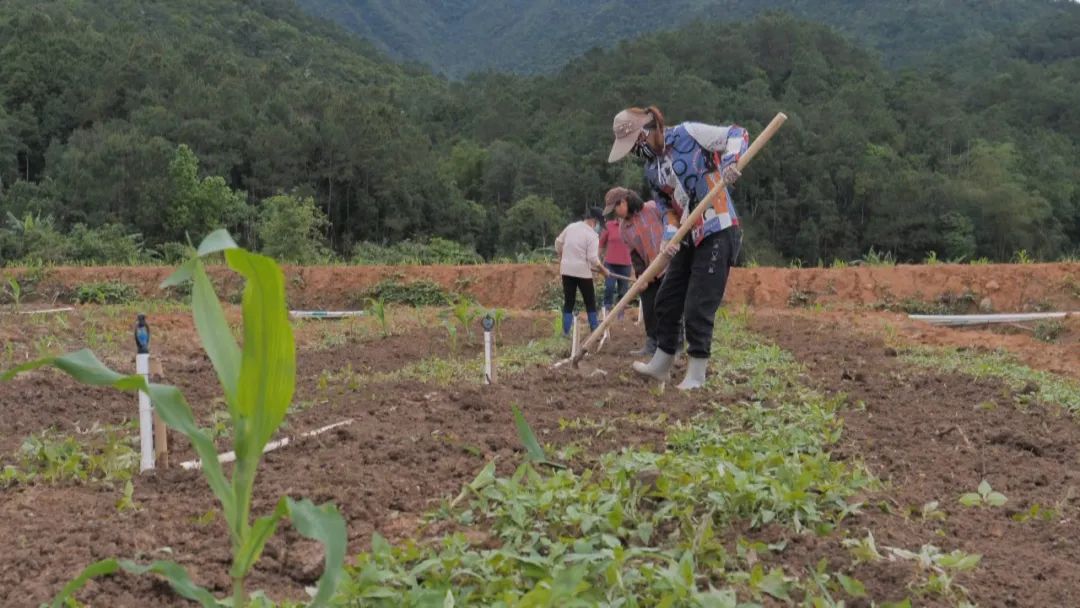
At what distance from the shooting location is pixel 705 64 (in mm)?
50219

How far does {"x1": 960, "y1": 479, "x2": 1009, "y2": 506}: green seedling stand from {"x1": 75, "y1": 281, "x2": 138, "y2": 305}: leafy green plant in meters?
14.3

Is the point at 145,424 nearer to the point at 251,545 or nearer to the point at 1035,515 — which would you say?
the point at 251,545

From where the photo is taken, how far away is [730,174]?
16.9 feet

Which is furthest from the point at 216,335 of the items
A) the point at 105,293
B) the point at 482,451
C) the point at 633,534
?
the point at 105,293

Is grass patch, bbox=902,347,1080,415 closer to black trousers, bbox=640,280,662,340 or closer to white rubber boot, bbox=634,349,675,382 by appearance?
black trousers, bbox=640,280,662,340

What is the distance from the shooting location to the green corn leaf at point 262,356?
67.9 inches

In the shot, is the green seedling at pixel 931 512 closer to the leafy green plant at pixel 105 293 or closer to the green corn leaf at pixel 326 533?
the green corn leaf at pixel 326 533

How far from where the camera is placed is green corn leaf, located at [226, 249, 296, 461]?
1725mm

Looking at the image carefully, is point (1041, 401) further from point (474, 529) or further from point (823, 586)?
point (474, 529)

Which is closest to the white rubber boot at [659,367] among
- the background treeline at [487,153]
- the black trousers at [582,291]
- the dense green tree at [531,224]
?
the black trousers at [582,291]

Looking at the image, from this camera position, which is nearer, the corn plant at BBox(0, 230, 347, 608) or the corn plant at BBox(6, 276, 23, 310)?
the corn plant at BBox(0, 230, 347, 608)

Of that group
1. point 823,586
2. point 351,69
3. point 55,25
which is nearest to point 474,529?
point 823,586

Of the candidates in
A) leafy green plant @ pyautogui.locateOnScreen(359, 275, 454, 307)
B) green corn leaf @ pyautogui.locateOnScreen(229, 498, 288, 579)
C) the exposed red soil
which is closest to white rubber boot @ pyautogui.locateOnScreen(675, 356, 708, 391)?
green corn leaf @ pyautogui.locateOnScreen(229, 498, 288, 579)

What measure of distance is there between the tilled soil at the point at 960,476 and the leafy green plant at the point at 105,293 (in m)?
12.4
